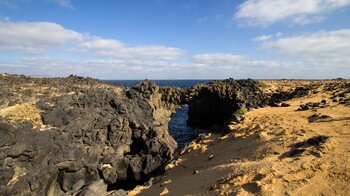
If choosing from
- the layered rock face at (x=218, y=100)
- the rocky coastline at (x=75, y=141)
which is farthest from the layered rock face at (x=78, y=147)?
the layered rock face at (x=218, y=100)

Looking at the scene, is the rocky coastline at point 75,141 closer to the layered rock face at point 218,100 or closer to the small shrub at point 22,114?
the small shrub at point 22,114

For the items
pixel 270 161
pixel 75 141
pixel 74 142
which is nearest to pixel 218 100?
pixel 75 141

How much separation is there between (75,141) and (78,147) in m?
0.80

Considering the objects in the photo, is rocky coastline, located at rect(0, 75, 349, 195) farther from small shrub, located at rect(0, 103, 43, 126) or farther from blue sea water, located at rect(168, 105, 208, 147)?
blue sea water, located at rect(168, 105, 208, 147)

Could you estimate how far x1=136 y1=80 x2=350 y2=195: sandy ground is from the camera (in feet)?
34.2

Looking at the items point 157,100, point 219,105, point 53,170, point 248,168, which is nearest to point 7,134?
point 53,170

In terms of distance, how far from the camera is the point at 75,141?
919 inches

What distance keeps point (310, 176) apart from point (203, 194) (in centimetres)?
409

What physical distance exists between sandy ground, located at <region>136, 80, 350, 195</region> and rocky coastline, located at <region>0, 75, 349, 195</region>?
2.67 meters

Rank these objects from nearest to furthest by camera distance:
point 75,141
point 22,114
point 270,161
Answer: point 270,161 < point 22,114 < point 75,141

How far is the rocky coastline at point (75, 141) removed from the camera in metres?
19.1

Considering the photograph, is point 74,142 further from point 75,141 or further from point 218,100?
point 218,100

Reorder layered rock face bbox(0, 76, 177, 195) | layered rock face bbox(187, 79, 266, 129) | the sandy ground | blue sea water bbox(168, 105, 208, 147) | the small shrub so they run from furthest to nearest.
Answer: layered rock face bbox(187, 79, 266, 129) → blue sea water bbox(168, 105, 208, 147) → the small shrub → layered rock face bbox(0, 76, 177, 195) → the sandy ground

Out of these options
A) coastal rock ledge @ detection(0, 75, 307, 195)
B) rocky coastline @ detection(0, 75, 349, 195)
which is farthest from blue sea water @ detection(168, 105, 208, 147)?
rocky coastline @ detection(0, 75, 349, 195)
